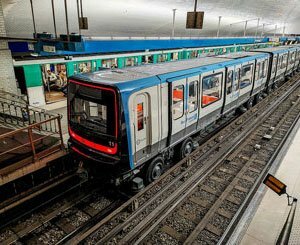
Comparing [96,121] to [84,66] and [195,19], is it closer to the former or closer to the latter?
[195,19]

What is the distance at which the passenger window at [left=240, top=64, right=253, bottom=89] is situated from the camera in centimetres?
1002

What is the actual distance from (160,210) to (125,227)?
85 cm

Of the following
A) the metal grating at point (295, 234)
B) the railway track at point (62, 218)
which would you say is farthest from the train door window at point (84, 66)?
the metal grating at point (295, 234)

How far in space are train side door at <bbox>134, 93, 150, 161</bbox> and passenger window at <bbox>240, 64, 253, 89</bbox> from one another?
627 centimetres

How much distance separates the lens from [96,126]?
17.3ft

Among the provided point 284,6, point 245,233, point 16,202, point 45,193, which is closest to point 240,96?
point 245,233

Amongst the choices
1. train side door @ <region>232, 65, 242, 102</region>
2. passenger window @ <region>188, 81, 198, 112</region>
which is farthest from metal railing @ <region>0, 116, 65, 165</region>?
train side door @ <region>232, 65, 242, 102</region>

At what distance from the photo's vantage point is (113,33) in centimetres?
2061

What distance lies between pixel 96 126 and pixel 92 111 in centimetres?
35

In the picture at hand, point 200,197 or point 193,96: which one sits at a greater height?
point 193,96

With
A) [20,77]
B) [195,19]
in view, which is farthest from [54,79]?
[195,19]

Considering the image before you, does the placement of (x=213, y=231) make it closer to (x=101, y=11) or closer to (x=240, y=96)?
(x=240, y=96)

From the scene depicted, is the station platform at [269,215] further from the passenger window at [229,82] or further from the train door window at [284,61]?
the train door window at [284,61]

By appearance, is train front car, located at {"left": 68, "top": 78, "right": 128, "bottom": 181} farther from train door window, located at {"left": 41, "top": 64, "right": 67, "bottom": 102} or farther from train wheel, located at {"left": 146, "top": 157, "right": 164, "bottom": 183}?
train door window, located at {"left": 41, "top": 64, "right": 67, "bottom": 102}
